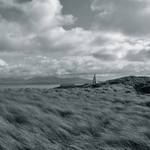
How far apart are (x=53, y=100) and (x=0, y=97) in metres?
2.14

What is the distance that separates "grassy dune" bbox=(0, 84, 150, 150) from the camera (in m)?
5.74

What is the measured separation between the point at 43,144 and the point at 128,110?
4.95 metres

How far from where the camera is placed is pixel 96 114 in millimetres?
8398

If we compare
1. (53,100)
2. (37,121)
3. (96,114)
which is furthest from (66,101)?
(37,121)

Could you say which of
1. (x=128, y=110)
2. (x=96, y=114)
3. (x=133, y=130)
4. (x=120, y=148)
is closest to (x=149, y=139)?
(x=133, y=130)

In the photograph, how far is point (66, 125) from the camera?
6.98 meters

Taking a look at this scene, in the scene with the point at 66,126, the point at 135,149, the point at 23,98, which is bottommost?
the point at 135,149

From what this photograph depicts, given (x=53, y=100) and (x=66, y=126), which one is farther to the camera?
(x=53, y=100)

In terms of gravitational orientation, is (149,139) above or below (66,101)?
below

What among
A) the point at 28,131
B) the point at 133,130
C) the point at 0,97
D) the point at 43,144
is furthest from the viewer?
the point at 0,97

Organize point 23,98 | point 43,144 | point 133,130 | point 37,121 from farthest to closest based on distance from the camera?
point 23,98 < point 133,130 < point 37,121 < point 43,144

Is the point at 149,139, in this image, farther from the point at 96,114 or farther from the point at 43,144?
the point at 43,144

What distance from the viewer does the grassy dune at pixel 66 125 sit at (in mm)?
5738

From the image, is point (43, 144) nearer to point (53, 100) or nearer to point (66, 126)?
point (66, 126)
